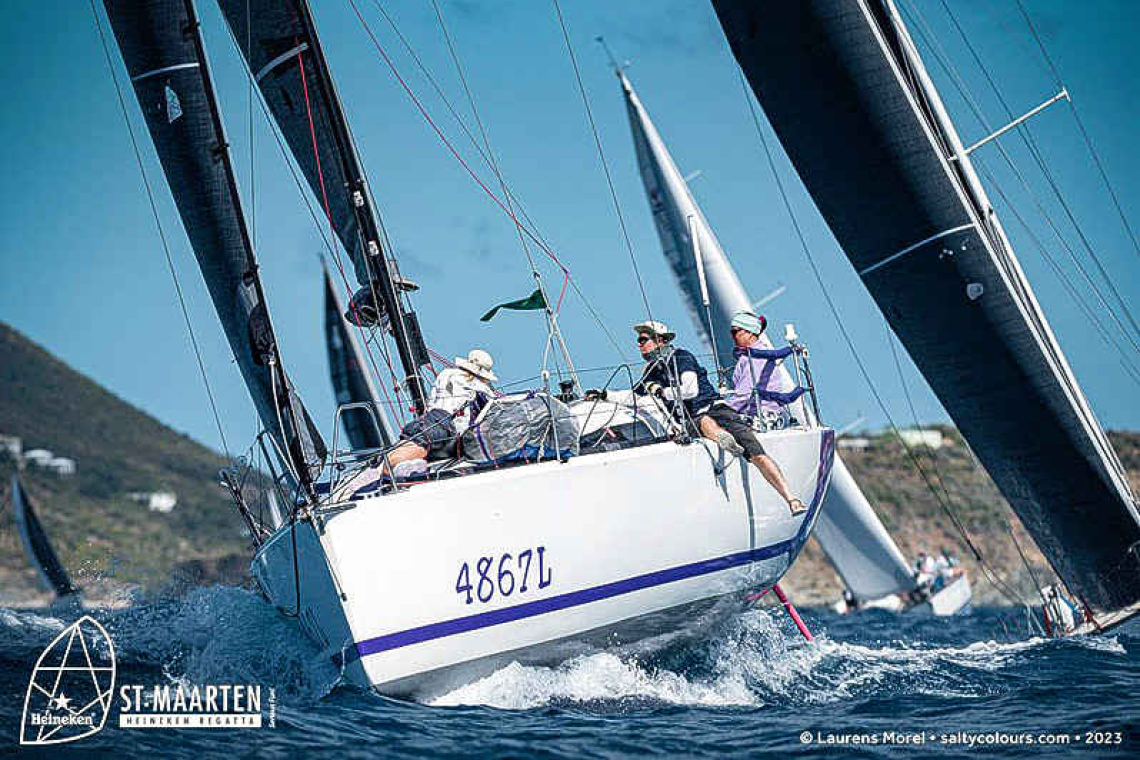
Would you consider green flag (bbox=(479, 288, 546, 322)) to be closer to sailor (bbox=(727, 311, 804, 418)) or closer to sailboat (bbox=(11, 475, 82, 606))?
sailor (bbox=(727, 311, 804, 418))

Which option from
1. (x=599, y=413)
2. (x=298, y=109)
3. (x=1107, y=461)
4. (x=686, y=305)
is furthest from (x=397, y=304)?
(x=686, y=305)

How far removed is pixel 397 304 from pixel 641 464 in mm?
2410

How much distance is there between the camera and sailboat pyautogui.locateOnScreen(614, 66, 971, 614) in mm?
15008

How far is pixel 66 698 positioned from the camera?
5191 mm

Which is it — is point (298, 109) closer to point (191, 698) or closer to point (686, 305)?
point (191, 698)

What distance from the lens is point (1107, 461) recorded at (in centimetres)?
843

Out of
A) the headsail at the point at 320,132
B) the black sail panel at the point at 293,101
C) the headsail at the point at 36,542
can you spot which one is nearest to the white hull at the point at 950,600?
the headsail at the point at 320,132

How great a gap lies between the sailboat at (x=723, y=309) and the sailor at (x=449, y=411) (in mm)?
8260

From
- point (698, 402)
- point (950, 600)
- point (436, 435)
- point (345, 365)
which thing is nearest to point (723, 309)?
point (345, 365)

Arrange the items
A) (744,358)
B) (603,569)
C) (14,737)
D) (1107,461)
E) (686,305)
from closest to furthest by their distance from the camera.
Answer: (14,737)
(603,569)
(744,358)
(1107,461)
(686,305)

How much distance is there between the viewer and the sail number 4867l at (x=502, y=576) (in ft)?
17.6

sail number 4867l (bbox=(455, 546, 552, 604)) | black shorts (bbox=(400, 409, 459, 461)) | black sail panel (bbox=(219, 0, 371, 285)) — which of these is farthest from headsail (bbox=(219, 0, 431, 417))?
sail number 4867l (bbox=(455, 546, 552, 604))

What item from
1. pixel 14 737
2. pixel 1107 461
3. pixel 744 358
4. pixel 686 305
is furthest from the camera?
pixel 686 305

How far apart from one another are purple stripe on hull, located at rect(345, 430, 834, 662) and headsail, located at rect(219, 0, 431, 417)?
213cm
